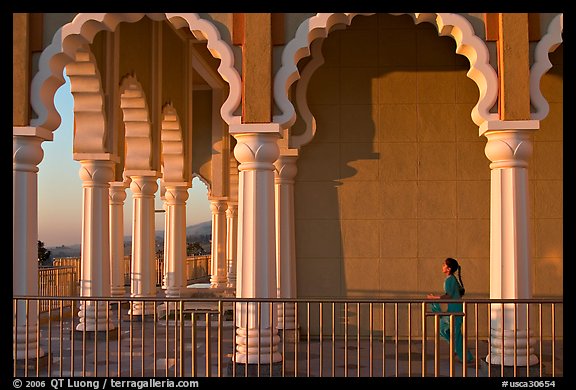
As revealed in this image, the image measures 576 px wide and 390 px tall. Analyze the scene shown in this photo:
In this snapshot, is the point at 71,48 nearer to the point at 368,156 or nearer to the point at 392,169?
the point at 368,156

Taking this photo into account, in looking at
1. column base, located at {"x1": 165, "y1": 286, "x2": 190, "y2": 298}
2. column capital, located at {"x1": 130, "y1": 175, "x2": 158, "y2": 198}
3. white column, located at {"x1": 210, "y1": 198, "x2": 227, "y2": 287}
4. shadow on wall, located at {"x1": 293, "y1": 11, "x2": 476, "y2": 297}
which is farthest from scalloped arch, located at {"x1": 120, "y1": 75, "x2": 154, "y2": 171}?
white column, located at {"x1": 210, "y1": 198, "x2": 227, "y2": 287}

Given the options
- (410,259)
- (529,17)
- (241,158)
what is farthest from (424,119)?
(241,158)

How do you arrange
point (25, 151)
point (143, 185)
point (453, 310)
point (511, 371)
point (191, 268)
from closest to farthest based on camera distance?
point (511, 371) < point (25, 151) < point (453, 310) < point (143, 185) < point (191, 268)

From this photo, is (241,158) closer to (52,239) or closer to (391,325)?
(391,325)

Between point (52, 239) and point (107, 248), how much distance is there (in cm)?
3050

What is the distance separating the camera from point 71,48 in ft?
25.9

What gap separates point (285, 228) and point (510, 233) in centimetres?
358

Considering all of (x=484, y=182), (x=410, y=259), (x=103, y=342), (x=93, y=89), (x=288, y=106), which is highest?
(x=93, y=89)

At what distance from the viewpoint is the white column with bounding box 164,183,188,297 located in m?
14.9

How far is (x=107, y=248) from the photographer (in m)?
10.5

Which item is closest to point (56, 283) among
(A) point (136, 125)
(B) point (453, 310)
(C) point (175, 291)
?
(C) point (175, 291)

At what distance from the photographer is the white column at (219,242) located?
19844 mm

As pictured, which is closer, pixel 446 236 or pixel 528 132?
pixel 528 132

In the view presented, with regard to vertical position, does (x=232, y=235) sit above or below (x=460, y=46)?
below
